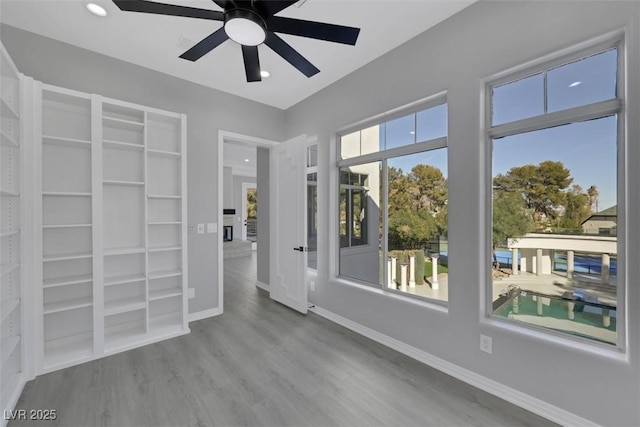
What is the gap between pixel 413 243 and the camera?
2795 mm

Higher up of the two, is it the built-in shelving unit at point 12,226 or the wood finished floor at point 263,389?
the built-in shelving unit at point 12,226

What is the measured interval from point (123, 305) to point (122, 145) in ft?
5.44

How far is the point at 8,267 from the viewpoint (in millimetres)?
1953

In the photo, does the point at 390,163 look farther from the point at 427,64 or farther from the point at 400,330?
the point at 400,330

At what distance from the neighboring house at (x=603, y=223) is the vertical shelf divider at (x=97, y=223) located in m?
3.99

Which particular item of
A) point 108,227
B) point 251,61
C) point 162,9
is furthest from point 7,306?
point 251,61

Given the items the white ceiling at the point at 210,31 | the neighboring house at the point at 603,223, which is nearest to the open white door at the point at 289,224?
the white ceiling at the point at 210,31

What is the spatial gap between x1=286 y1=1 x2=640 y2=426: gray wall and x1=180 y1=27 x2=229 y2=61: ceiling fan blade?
5.45ft

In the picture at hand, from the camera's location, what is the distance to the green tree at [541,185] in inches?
75.5

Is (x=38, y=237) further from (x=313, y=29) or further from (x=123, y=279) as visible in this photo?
(x=313, y=29)

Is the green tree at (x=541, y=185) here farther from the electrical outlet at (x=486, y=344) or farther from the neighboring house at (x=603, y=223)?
the electrical outlet at (x=486, y=344)

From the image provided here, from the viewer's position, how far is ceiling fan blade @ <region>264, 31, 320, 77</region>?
186 cm

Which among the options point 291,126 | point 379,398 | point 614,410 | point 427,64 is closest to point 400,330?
point 379,398

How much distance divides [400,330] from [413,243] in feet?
2.88
